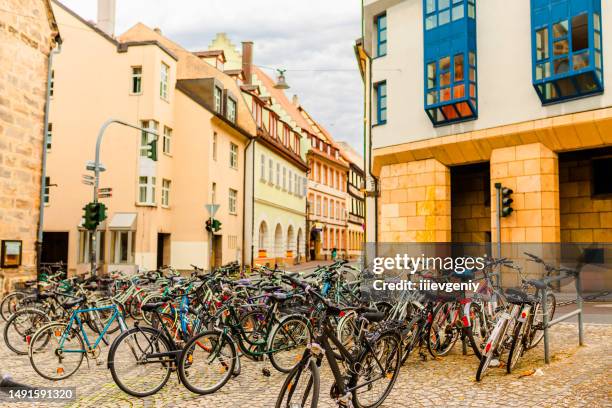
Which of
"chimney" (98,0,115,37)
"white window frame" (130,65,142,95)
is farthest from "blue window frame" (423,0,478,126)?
"chimney" (98,0,115,37)

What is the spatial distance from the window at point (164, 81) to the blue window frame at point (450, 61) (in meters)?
14.1

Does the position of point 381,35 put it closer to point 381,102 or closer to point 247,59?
point 381,102

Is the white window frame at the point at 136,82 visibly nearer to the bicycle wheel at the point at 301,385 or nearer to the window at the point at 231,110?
the window at the point at 231,110

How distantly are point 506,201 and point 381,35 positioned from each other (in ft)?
29.6

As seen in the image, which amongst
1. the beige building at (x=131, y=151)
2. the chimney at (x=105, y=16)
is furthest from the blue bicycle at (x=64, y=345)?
the chimney at (x=105, y=16)

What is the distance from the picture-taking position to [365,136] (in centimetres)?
2655

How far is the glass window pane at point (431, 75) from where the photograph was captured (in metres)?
21.0

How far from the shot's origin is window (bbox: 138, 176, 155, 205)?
29062 millimetres

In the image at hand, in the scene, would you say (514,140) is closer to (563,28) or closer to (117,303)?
(563,28)

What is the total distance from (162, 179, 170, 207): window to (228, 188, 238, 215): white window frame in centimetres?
461

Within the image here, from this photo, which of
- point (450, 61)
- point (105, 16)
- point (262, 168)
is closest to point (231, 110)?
point (262, 168)

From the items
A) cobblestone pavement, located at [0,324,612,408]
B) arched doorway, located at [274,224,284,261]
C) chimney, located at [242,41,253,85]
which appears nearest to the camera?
cobblestone pavement, located at [0,324,612,408]

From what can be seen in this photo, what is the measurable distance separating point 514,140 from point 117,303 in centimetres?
1506

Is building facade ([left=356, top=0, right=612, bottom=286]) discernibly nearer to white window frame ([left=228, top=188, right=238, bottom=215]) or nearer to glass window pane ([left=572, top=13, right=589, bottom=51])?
glass window pane ([left=572, top=13, right=589, bottom=51])
